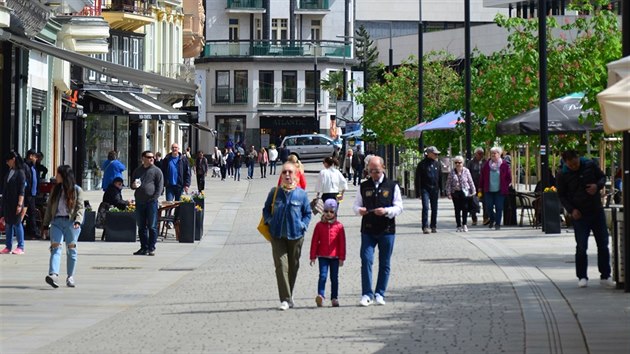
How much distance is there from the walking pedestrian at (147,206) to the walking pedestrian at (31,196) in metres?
2.08

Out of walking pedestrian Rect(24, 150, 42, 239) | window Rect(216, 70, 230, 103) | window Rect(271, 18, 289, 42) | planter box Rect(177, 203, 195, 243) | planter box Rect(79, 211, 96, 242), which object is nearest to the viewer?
walking pedestrian Rect(24, 150, 42, 239)

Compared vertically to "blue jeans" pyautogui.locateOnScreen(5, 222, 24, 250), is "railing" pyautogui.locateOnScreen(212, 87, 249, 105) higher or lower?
higher

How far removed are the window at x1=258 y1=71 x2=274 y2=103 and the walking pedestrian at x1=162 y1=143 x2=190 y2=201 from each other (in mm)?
68256

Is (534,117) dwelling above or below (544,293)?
above

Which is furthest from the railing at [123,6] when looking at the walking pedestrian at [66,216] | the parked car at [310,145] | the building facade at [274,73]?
the building facade at [274,73]

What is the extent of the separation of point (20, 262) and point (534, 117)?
42.8 feet

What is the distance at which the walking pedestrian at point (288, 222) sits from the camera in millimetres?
16906

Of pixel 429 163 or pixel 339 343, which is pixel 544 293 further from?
pixel 429 163

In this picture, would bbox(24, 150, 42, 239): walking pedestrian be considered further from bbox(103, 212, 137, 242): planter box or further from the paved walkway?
bbox(103, 212, 137, 242): planter box

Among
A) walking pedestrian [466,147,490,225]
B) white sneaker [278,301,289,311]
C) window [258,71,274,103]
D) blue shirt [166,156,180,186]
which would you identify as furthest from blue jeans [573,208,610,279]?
window [258,71,274,103]

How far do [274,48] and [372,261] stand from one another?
92.1 m

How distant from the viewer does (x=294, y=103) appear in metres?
108

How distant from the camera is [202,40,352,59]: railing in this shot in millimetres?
108000

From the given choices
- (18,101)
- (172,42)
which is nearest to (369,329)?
(18,101)
